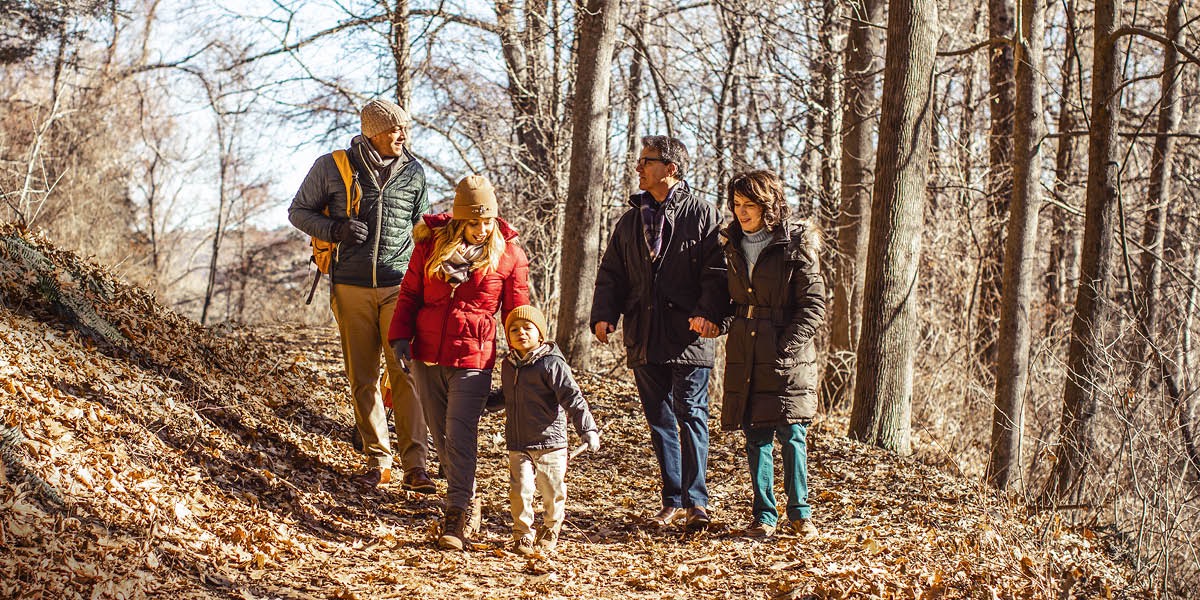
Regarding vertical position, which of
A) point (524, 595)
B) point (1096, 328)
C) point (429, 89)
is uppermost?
point (429, 89)

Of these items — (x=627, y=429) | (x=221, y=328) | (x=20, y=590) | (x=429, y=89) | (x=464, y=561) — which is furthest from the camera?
(x=429, y=89)

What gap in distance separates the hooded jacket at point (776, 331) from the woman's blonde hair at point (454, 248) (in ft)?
4.26

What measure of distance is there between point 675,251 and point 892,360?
3057mm

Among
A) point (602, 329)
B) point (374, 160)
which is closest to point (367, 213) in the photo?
point (374, 160)

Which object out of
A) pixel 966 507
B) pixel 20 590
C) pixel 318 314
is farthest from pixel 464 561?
pixel 318 314

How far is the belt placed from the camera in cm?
531

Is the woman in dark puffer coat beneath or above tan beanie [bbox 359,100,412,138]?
beneath

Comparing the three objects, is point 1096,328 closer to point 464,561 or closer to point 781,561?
point 781,561

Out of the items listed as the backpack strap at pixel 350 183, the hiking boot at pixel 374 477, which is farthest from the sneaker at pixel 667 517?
the backpack strap at pixel 350 183

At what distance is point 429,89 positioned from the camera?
16.7 meters

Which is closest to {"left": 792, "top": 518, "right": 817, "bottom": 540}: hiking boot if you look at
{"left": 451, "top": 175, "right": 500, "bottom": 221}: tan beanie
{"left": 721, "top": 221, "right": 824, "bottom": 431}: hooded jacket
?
{"left": 721, "top": 221, "right": 824, "bottom": 431}: hooded jacket

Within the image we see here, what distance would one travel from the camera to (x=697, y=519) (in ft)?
18.4

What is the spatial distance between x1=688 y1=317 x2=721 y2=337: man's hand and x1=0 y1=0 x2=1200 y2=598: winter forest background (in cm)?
288

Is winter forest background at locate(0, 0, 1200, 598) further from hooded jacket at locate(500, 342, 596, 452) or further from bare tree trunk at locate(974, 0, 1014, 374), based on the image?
hooded jacket at locate(500, 342, 596, 452)
